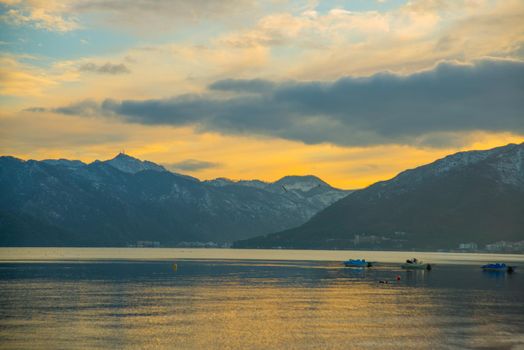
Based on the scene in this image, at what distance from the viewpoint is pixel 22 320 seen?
109375mm

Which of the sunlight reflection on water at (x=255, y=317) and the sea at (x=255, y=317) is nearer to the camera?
the sea at (x=255, y=317)

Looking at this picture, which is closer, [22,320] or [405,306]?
[22,320]

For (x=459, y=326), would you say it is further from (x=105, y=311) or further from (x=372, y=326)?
(x=105, y=311)

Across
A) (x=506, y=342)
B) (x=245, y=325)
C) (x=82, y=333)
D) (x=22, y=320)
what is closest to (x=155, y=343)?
(x=82, y=333)

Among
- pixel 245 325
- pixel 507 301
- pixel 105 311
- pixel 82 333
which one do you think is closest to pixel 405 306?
pixel 507 301

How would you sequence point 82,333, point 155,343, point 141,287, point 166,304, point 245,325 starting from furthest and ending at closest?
point 141,287 → point 166,304 → point 245,325 → point 82,333 → point 155,343

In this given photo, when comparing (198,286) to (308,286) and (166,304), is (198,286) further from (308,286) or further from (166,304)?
(166,304)

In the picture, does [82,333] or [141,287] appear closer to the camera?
[82,333]

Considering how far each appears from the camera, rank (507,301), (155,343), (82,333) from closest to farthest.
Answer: (155,343) → (82,333) → (507,301)

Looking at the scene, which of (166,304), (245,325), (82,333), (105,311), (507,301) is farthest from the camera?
(507,301)

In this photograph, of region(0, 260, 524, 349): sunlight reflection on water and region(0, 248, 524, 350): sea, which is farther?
region(0, 260, 524, 349): sunlight reflection on water

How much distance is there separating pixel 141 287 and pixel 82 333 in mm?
84353

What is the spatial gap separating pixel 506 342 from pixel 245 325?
38.7 m

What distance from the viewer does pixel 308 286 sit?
19012 cm
